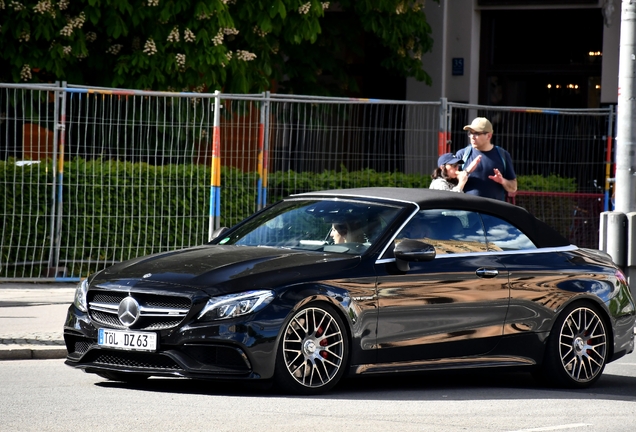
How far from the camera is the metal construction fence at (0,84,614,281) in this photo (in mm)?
14281

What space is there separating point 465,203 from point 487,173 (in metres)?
2.69

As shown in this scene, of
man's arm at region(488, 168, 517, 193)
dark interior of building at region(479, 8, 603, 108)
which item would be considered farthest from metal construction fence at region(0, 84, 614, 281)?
dark interior of building at region(479, 8, 603, 108)

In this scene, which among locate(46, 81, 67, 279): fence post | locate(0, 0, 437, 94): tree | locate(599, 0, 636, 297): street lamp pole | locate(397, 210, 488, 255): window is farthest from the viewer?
locate(0, 0, 437, 94): tree

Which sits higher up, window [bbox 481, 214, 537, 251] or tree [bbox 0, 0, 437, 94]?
tree [bbox 0, 0, 437, 94]

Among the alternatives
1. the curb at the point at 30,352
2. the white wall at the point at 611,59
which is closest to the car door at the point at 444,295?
the curb at the point at 30,352

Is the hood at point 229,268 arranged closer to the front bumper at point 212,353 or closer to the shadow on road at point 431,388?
the front bumper at point 212,353

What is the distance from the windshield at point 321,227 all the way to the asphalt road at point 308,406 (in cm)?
104

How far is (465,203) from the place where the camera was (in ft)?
29.8

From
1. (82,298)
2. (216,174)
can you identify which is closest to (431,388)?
(82,298)

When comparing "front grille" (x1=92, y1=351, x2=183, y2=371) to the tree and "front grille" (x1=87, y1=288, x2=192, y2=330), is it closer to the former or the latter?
"front grille" (x1=87, y1=288, x2=192, y2=330)

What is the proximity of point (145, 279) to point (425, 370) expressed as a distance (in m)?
2.05

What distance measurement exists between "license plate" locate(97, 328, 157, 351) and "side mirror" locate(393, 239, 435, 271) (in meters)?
1.75

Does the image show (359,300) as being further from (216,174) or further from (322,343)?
(216,174)

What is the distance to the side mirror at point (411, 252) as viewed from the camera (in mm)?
8336
